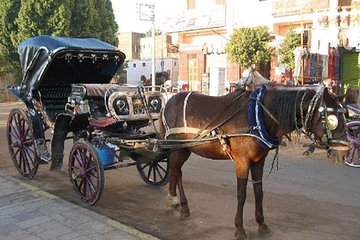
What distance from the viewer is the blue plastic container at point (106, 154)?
5.94 m

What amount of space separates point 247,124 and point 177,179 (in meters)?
1.49

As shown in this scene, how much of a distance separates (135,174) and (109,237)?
10.6 ft

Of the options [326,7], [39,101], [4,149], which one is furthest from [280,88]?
[326,7]

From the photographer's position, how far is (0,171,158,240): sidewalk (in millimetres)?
4492

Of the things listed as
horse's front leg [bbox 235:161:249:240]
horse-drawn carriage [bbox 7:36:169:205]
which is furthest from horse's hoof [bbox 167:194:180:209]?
horse's front leg [bbox 235:161:249:240]

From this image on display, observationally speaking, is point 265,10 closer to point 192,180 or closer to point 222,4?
point 222,4

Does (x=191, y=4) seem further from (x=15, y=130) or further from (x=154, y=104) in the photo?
(x=154, y=104)

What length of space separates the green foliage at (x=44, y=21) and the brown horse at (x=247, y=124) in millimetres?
21474

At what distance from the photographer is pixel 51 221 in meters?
4.94

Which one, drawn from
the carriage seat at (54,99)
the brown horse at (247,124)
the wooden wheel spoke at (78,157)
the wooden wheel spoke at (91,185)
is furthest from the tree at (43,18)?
the brown horse at (247,124)

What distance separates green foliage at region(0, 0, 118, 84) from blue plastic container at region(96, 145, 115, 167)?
20.3 metres

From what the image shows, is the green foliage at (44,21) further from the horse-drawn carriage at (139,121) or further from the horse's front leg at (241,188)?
the horse's front leg at (241,188)

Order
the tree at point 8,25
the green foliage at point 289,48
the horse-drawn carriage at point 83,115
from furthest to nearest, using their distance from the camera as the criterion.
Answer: the tree at point 8,25, the green foliage at point 289,48, the horse-drawn carriage at point 83,115

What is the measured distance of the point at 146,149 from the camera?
5.71 m
